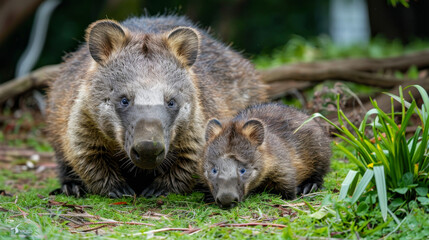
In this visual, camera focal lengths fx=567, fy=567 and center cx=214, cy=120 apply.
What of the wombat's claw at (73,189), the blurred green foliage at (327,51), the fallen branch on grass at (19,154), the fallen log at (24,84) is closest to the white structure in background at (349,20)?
the blurred green foliage at (327,51)

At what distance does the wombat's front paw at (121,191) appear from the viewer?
542 cm

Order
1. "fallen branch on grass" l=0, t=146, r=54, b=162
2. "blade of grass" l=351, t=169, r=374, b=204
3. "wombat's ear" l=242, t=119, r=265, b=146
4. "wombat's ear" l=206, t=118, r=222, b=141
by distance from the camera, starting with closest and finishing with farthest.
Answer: "blade of grass" l=351, t=169, r=374, b=204 → "wombat's ear" l=242, t=119, r=265, b=146 → "wombat's ear" l=206, t=118, r=222, b=141 → "fallen branch on grass" l=0, t=146, r=54, b=162

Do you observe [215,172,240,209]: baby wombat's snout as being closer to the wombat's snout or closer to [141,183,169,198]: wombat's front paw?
the wombat's snout

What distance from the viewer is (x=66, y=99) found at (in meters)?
5.95

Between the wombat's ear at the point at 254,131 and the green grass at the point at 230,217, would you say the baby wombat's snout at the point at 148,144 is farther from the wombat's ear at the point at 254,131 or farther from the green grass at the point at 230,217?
the wombat's ear at the point at 254,131

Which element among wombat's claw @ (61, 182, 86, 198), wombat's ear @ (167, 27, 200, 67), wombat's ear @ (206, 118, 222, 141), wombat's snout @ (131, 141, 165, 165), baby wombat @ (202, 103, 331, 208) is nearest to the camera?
wombat's snout @ (131, 141, 165, 165)

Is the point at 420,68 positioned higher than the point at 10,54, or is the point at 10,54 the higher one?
the point at 10,54

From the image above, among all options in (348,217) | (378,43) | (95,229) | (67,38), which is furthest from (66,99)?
(67,38)

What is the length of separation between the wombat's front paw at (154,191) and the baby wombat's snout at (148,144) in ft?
3.42

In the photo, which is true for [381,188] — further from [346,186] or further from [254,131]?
[254,131]

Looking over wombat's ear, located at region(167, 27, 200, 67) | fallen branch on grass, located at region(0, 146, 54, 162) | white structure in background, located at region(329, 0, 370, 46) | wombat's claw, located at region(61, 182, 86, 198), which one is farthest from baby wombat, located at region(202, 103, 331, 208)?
white structure in background, located at region(329, 0, 370, 46)

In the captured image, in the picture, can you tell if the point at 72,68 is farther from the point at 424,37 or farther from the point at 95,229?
the point at 424,37

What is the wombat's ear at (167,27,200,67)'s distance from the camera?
17.5ft

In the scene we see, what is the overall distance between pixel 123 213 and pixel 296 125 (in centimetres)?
191
